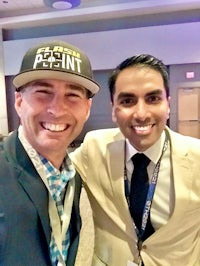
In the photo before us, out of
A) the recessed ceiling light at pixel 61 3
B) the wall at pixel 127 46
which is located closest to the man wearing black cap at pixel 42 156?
the recessed ceiling light at pixel 61 3

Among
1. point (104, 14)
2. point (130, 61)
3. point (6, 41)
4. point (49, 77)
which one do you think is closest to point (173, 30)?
point (104, 14)

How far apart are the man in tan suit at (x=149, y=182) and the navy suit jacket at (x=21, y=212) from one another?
551 millimetres

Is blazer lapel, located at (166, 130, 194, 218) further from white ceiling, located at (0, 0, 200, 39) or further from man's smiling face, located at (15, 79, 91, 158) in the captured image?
white ceiling, located at (0, 0, 200, 39)

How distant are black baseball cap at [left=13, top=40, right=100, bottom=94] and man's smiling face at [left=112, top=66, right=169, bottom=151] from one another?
379 mm

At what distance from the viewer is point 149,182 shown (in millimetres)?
1470

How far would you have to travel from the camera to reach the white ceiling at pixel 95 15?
7.99 m

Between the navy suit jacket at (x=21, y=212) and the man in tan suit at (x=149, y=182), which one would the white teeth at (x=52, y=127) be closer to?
the navy suit jacket at (x=21, y=212)

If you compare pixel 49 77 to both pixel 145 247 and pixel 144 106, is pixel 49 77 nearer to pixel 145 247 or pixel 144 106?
pixel 144 106

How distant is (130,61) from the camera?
1487 mm

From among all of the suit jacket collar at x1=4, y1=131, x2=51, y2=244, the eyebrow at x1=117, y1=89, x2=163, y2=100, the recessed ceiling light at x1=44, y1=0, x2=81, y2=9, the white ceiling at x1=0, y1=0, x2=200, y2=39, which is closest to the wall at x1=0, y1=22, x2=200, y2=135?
the white ceiling at x1=0, y1=0, x2=200, y2=39

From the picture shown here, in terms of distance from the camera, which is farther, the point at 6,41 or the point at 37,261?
the point at 6,41

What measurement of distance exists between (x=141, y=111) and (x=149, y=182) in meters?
0.37

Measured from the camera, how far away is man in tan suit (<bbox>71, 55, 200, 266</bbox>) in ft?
4.63

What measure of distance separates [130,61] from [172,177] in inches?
24.8
